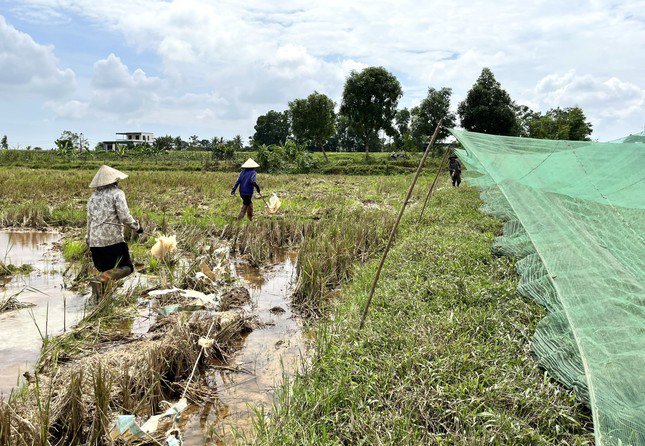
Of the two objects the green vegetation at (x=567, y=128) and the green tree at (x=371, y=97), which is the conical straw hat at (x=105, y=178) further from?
the green vegetation at (x=567, y=128)

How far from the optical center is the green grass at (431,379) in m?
2.12

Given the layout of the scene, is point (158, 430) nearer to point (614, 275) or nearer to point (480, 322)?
point (480, 322)

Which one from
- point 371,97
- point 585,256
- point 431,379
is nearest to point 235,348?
point 431,379

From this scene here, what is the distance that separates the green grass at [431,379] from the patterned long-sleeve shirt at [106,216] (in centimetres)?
228

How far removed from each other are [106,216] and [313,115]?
87.4 feet

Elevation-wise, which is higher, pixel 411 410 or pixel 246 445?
pixel 411 410

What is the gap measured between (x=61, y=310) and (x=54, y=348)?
1172 mm

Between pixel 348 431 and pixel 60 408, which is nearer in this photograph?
pixel 348 431

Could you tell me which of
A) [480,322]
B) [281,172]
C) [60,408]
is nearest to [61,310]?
[60,408]

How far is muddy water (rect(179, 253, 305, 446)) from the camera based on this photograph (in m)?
2.57

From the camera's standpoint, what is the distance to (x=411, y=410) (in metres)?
2.25

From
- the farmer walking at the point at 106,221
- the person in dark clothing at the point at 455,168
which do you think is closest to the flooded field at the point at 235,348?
the farmer walking at the point at 106,221

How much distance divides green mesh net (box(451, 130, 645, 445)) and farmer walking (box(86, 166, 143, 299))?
3.49 meters

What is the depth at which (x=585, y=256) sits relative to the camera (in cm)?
355
